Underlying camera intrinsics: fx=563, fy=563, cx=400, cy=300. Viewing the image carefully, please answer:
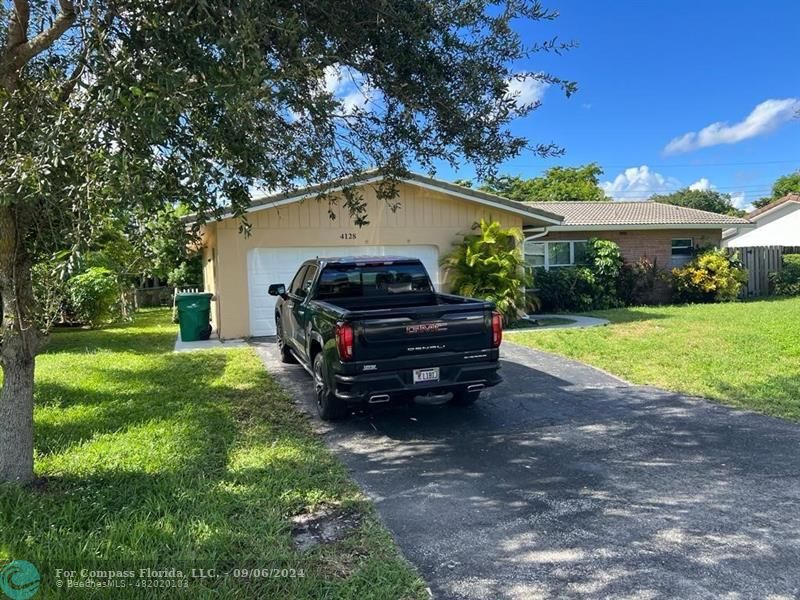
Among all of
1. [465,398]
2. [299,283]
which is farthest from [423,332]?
[299,283]

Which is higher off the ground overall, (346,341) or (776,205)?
(776,205)

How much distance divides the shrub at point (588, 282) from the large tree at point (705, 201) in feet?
177

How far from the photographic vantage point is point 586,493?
4.50 meters

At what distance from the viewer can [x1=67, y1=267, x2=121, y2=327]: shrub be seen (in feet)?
49.7

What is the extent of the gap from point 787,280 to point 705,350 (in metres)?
14.1

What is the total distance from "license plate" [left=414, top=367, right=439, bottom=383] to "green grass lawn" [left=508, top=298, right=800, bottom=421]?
4.00 m

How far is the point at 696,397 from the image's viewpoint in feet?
24.4

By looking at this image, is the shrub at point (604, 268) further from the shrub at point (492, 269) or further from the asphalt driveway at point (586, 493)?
the asphalt driveway at point (586, 493)

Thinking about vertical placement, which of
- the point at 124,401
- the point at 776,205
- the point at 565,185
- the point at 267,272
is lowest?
the point at 124,401

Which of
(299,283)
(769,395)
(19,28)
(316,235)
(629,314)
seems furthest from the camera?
(629,314)

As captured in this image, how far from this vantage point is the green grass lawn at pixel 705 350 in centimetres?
766

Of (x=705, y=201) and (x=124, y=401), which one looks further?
(x=705, y=201)

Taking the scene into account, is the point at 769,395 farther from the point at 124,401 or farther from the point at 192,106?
the point at 124,401

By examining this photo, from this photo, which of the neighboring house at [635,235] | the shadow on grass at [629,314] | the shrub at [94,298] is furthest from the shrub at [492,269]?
the shrub at [94,298]
